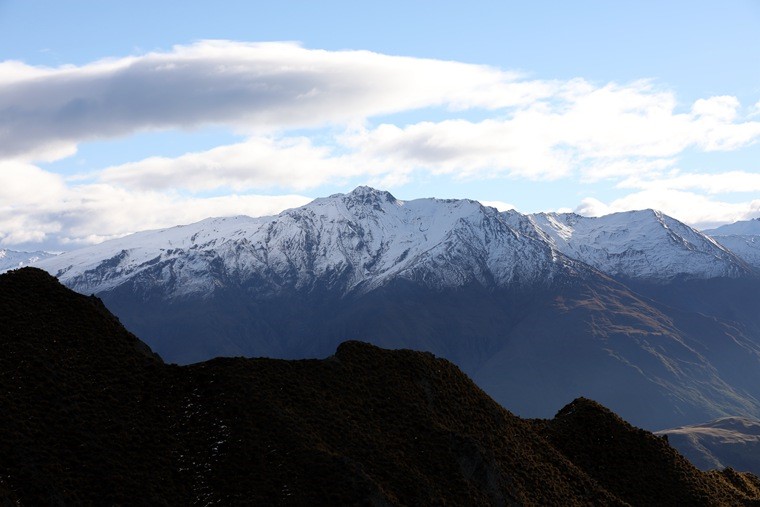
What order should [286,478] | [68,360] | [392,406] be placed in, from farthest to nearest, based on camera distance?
1. [392,406]
2. [68,360]
3. [286,478]

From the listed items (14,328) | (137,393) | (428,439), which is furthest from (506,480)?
(14,328)

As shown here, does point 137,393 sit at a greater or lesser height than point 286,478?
greater

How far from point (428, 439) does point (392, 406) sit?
5.82 m

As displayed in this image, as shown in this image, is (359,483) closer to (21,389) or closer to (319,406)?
(319,406)

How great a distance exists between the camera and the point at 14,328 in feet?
302

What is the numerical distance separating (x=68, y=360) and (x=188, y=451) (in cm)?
1514

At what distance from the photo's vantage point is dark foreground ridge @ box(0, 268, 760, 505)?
8075cm

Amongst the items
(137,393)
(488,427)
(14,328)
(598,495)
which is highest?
(14,328)

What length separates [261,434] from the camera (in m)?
87.7

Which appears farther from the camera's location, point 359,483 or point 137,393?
point 137,393

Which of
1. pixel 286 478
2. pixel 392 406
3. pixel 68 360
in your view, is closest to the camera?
pixel 286 478

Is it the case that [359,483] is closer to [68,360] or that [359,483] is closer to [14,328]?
[68,360]

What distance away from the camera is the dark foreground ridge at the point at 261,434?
80.8 meters

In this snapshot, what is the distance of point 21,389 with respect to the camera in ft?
278
